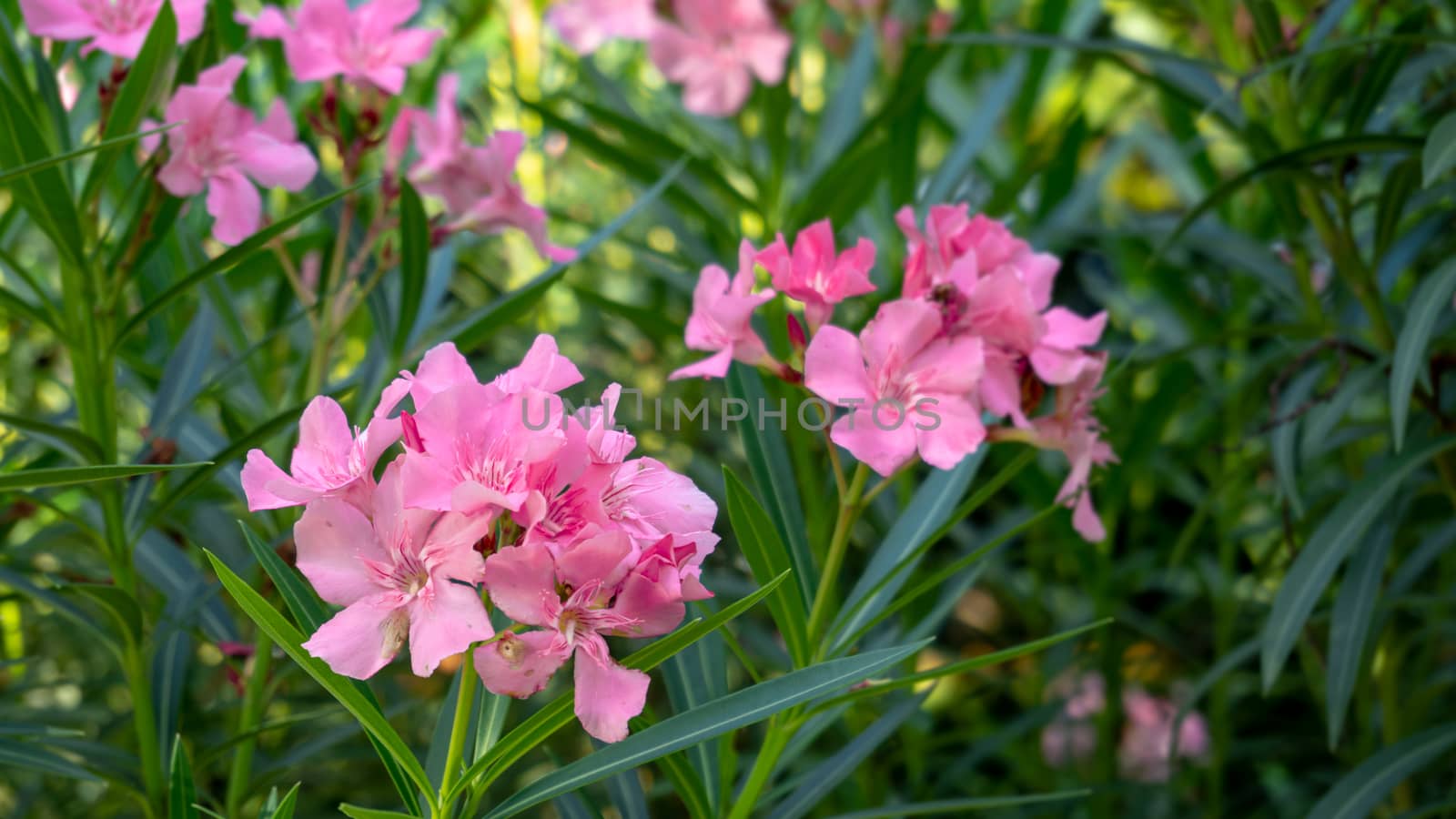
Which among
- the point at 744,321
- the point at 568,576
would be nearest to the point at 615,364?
the point at 744,321

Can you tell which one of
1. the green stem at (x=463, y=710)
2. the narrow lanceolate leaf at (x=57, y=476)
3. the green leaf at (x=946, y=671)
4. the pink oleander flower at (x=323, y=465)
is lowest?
the green leaf at (x=946, y=671)

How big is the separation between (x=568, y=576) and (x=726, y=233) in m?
0.78

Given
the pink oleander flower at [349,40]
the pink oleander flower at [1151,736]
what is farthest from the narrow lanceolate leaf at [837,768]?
the pink oleander flower at [1151,736]

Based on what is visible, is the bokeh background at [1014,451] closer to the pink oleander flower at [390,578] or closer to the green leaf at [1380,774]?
the green leaf at [1380,774]

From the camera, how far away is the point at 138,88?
81 centimetres

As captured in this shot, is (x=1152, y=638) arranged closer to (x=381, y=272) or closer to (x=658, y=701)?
(x=658, y=701)

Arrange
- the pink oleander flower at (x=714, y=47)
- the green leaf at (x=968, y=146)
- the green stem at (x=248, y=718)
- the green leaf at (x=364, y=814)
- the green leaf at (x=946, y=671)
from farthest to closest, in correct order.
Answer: the pink oleander flower at (x=714, y=47)
the green leaf at (x=968, y=146)
the green stem at (x=248, y=718)
the green leaf at (x=946, y=671)
the green leaf at (x=364, y=814)

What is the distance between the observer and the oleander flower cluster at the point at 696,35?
1481 mm

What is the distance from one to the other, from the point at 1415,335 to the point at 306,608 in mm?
836

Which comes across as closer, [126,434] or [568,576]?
[568,576]

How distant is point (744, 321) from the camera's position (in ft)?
2.59

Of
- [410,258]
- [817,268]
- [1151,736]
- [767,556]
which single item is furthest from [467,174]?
[1151,736]

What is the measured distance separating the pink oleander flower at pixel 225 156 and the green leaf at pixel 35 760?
1.27ft

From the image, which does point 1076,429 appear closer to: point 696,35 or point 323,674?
point 323,674
